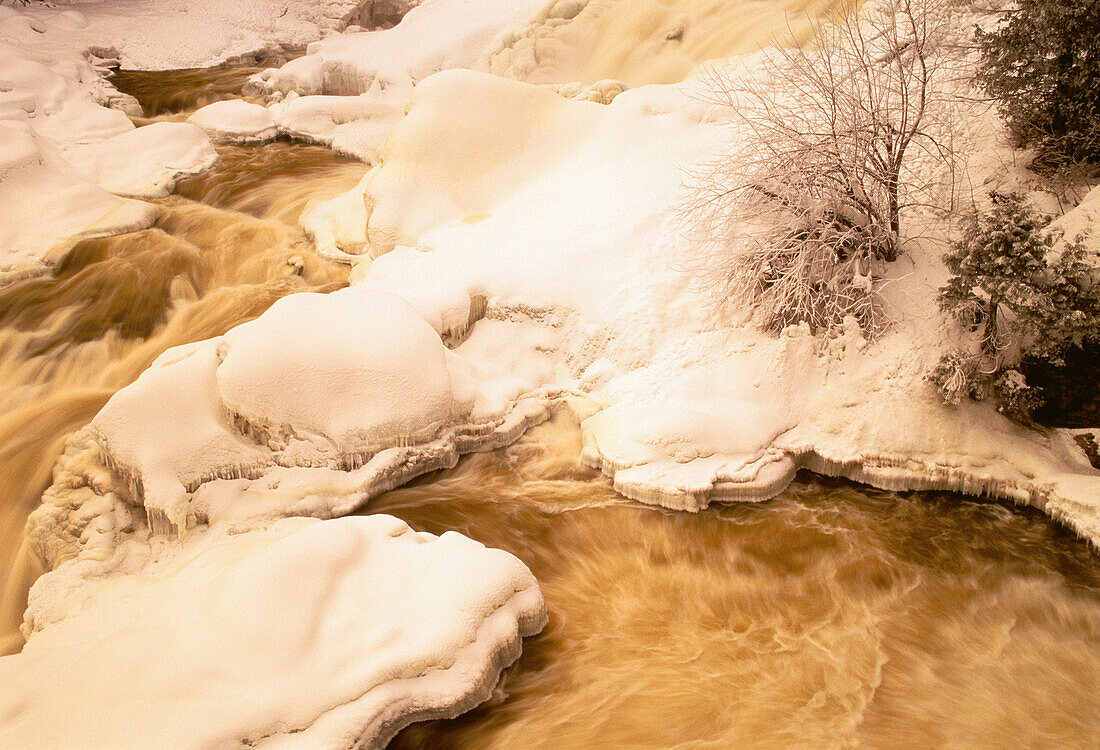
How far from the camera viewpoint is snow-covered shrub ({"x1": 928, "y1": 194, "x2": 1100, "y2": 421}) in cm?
464

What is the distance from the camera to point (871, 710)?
11.9 ft

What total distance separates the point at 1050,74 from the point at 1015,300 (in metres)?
1.67

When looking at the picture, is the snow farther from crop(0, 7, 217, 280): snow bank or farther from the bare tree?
the bare tree

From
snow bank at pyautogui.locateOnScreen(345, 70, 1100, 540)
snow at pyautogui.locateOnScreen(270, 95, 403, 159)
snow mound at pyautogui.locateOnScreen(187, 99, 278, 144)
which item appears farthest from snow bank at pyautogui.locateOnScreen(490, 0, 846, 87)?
snow mound at pyautogui.locateOnScreen(187, 99, 278, 144)

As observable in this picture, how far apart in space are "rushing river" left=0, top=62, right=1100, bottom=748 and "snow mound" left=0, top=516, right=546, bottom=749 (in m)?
0.26

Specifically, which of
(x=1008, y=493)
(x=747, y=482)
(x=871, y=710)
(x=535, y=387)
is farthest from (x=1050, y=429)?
(x=535, y=387)

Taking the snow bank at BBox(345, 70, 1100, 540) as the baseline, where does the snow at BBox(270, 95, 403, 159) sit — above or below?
above

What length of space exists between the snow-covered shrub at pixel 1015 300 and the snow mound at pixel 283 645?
10.2 ft

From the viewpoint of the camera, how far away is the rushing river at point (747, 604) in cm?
357

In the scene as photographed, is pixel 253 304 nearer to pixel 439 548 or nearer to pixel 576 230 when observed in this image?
pixel 576 230

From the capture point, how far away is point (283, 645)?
11.5 feet

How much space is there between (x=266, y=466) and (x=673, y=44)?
7569 millimetres

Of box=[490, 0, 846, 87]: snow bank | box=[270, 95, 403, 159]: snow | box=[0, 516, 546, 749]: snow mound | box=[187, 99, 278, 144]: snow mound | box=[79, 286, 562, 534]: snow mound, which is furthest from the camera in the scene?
box=[187, 99, 278, 144]: snow mound

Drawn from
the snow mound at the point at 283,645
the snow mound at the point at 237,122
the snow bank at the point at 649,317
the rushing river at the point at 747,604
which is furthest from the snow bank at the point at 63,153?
the snow mound at the point at 283,645
